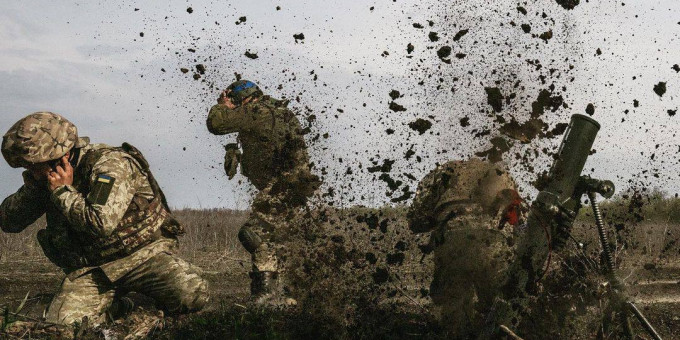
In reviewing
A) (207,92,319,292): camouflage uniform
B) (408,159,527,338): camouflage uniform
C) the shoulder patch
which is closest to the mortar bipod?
(408,159,527,338): camouflage uniform

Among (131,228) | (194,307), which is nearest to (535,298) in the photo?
(194,307)

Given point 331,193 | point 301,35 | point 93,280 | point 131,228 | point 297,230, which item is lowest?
point 93,280

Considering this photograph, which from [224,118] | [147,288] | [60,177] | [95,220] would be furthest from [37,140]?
[224,118]

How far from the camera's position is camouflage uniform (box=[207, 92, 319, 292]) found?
774 cm

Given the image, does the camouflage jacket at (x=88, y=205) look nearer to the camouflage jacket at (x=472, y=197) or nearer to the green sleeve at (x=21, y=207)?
the green sleeve at (x=21, y=207)

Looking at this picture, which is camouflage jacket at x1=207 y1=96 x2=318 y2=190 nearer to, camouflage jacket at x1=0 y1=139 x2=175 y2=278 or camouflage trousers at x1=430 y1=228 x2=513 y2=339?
camouflage jacket at x1=0 y1=139 x2=175 y2=278

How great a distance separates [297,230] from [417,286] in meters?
2.50

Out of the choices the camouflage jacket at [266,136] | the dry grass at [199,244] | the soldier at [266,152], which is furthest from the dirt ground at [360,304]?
the dry grass at [199,244]

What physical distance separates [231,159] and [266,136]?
485 mm

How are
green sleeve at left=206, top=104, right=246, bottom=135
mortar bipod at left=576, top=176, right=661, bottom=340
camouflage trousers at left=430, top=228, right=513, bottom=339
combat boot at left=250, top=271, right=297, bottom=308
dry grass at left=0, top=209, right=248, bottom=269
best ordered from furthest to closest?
dry grass at left=0, top=209, right=248, bottom=269 < green sleeve at left=206, top=104, right=246, bottom=135 < combat boot at left=250, top=271, right=297, bottom=308 < camouflage trousers at left=430, top=228, right=513, bottom=339 < mortar bipod at left=576, top=176, right=661, bottom=340

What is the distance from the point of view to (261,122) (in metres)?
7.78

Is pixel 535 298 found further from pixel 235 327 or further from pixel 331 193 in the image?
pixel 331 193

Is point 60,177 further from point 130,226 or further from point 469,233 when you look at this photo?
point 469,233

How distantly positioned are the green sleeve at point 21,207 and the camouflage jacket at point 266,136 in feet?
6.91
